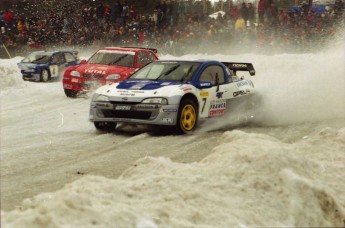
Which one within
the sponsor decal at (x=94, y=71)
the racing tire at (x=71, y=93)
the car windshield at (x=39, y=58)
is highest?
the sponsor decal at (x=94, y=71)

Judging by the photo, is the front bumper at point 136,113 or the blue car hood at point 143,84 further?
the blue car hood at point 143,84

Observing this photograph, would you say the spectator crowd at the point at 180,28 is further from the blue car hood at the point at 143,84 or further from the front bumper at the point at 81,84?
the blue car hood at the point at 143,84

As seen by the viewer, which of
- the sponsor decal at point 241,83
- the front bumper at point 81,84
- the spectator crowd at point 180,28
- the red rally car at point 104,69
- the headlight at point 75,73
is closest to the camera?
the sponsor decal at point 241,83

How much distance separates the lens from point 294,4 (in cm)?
2834

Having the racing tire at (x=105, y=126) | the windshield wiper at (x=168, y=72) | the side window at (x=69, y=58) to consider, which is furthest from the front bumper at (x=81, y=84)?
the side window at (x=69, y=58)

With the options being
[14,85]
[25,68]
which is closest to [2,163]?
[14,85]

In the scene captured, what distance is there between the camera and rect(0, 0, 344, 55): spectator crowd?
86.0 feet

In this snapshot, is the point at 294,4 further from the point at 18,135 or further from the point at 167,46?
the point at 18,135

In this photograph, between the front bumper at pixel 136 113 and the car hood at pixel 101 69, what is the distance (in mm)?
4939

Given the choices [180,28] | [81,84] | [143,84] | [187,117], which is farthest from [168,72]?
[180,28]

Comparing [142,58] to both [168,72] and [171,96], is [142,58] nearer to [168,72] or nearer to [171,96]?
[168,72]

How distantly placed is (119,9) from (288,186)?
27.9m

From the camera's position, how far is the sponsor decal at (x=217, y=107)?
1110 centimetres

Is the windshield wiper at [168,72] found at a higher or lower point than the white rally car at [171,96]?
higher
